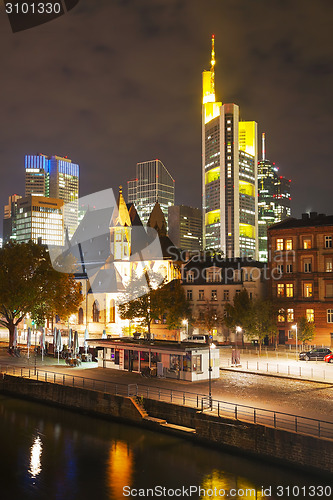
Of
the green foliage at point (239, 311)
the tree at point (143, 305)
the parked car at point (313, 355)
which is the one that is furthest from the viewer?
the tree at point (143, 305)

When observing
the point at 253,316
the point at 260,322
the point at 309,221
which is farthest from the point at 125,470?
the point at 309,221

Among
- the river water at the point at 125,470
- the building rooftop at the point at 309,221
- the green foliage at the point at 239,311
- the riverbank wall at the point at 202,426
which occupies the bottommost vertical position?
the river water at the point at 125,470

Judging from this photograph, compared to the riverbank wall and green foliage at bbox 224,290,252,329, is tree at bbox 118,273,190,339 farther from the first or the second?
the riverbank wall

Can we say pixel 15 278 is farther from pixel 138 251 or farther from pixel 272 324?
pixel 138 251

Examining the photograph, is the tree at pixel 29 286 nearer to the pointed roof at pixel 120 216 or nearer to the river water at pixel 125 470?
the river water at pixel 125 470

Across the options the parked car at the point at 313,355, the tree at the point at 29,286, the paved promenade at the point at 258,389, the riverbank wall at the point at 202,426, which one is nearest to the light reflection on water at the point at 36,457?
the riverbank wall at the point at 202,426

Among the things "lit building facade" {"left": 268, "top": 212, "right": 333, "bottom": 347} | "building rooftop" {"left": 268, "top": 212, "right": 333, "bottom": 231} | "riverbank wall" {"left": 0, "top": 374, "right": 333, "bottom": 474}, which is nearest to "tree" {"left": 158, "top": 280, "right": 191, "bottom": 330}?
"lit building facade" {"left": 268, "top": 212, "right": 333, "bottom": 347}

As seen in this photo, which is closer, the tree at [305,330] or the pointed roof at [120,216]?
the tree at [305,330]

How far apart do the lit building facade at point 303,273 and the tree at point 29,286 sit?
28.5 meters

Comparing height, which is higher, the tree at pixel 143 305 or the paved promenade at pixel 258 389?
the tree at pixel 143 305

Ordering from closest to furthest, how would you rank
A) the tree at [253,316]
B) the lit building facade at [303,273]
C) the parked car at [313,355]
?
the parked car at [313,355] < the tree at [253,316] < the lit building facade at [303,273]

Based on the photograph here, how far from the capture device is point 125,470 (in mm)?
27188

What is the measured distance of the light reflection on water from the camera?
1061 inches

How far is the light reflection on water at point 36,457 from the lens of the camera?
2694 centimetres
